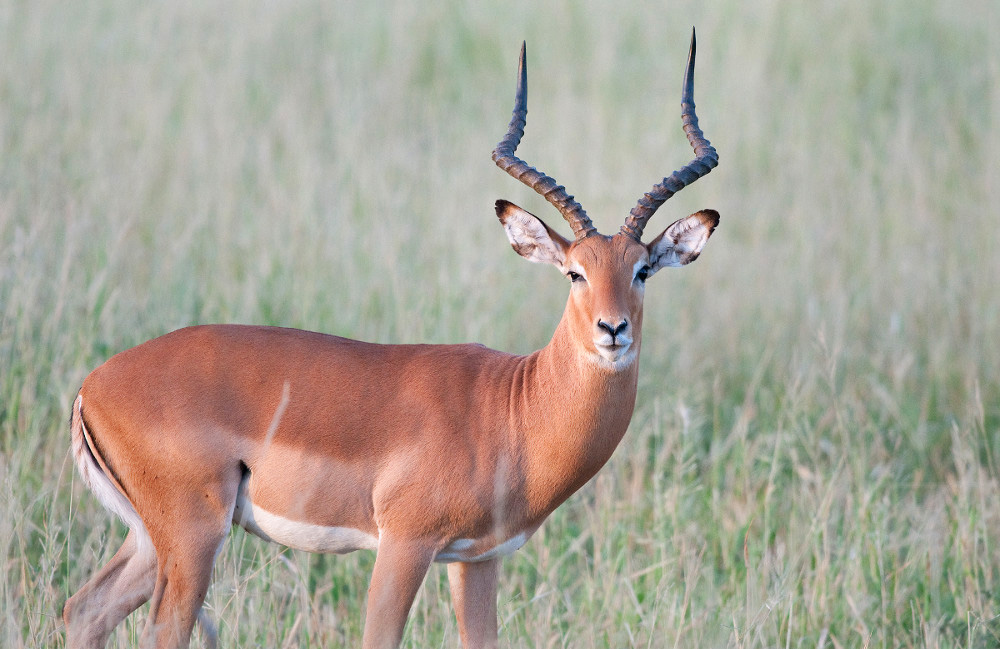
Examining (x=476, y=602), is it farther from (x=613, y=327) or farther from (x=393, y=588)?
(x=613, y=327)

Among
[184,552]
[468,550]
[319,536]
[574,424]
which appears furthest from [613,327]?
[184,552]

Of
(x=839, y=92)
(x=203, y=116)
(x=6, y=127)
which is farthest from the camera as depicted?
(x=839, y=92)

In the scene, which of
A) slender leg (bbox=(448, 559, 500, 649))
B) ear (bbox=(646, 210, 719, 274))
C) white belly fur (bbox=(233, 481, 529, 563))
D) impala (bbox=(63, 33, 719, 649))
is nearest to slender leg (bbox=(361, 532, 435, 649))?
impala (bbox=(63, 33, 719, 649))

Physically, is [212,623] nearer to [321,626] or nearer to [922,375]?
[321,626]

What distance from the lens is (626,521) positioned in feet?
18.2

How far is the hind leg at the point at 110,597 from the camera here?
4.11 m

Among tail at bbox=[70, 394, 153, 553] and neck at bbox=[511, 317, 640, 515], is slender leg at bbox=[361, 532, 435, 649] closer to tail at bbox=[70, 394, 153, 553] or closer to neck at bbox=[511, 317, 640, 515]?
neck at bbox=[511, 317, 640, 515]

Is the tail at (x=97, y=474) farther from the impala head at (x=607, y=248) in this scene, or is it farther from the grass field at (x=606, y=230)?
the impala head at (x=607, y=248)

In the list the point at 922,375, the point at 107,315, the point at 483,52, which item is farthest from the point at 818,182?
the point at 107,315

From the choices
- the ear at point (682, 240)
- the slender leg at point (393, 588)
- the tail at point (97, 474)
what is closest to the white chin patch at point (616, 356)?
the ear at point (682, 240)

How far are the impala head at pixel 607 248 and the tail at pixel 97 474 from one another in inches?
65.9

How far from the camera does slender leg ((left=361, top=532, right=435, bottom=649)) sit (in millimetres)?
3803

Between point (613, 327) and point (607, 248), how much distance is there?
0.41m

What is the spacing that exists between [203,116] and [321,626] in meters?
5.99
